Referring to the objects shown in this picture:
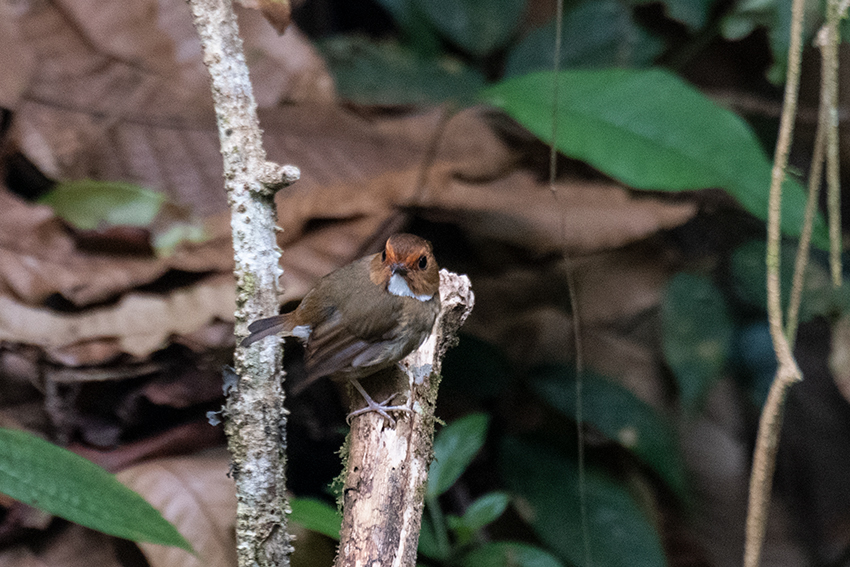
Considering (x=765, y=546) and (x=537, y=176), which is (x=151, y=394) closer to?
(x=537, y=176)

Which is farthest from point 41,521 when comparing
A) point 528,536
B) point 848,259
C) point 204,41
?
point 848,259

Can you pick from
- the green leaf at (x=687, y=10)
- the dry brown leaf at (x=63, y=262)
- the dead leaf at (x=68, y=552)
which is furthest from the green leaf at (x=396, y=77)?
the dead leaf at (x=68, y=552)

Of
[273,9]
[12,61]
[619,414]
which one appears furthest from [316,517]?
[12,61]

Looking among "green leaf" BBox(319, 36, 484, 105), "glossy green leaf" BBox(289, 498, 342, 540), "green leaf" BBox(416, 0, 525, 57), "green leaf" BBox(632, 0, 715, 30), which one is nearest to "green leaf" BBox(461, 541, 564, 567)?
"glossy green leaf" BBox(289, 498, 342, 540)

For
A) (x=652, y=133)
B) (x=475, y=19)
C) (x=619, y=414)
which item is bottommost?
(x=619, y=414)

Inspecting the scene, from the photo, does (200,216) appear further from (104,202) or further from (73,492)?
(73,492)

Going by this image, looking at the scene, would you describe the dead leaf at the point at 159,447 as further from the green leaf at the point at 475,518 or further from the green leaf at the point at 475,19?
the green leaf at the point at 475,19
